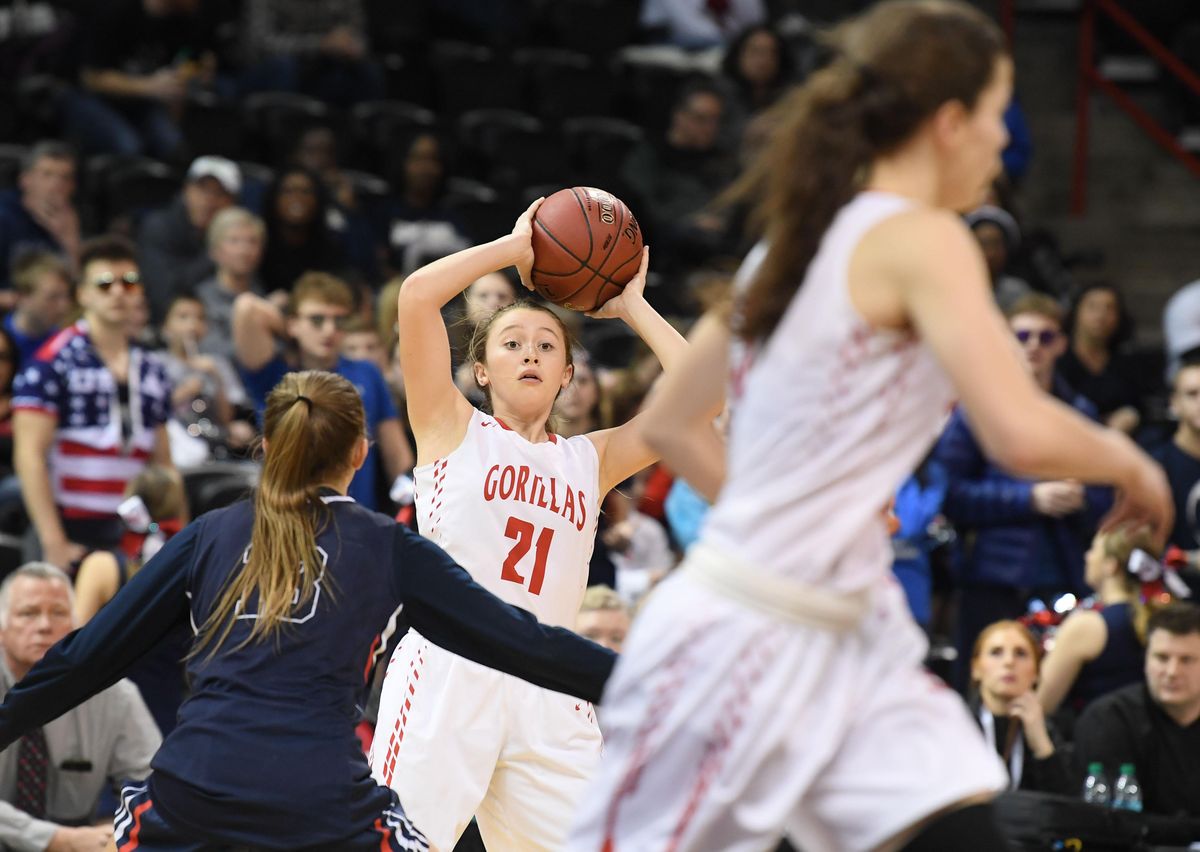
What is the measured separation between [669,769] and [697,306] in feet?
23.2

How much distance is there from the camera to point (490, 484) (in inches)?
183

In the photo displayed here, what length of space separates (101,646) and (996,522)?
494 centimetres

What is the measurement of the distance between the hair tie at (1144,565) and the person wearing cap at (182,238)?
4.78 metres

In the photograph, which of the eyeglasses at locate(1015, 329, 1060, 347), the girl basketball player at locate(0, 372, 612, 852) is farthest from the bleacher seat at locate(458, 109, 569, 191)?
the girl basketball player at locate(0, 372, 612, 852)

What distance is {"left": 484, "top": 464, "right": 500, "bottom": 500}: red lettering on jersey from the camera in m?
4.62

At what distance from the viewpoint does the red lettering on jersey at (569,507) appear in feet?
15.3

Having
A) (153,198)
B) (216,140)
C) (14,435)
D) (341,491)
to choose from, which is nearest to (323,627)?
(341,491)

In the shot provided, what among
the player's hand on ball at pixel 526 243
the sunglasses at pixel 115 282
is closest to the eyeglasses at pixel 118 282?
the sunglasses at pixel 115 282

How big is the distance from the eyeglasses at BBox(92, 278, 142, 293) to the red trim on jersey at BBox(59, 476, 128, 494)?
2.59 ft

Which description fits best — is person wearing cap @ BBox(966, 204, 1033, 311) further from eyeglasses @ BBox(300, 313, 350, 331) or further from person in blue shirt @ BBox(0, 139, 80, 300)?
person in blue shirt @ BBox(0, 139, 80, 300)

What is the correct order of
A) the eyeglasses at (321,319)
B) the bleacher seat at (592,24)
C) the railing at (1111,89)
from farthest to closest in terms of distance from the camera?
the bleacher seat at (592,24) → the railing at (1111,89) → the eyeglasses at (321,319)

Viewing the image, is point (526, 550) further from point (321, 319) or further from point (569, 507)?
point (321, 319)

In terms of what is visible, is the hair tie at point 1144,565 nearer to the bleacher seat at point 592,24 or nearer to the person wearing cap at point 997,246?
the person wearing cap at point 997,246

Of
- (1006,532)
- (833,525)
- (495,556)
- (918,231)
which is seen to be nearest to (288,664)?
(495,556)
